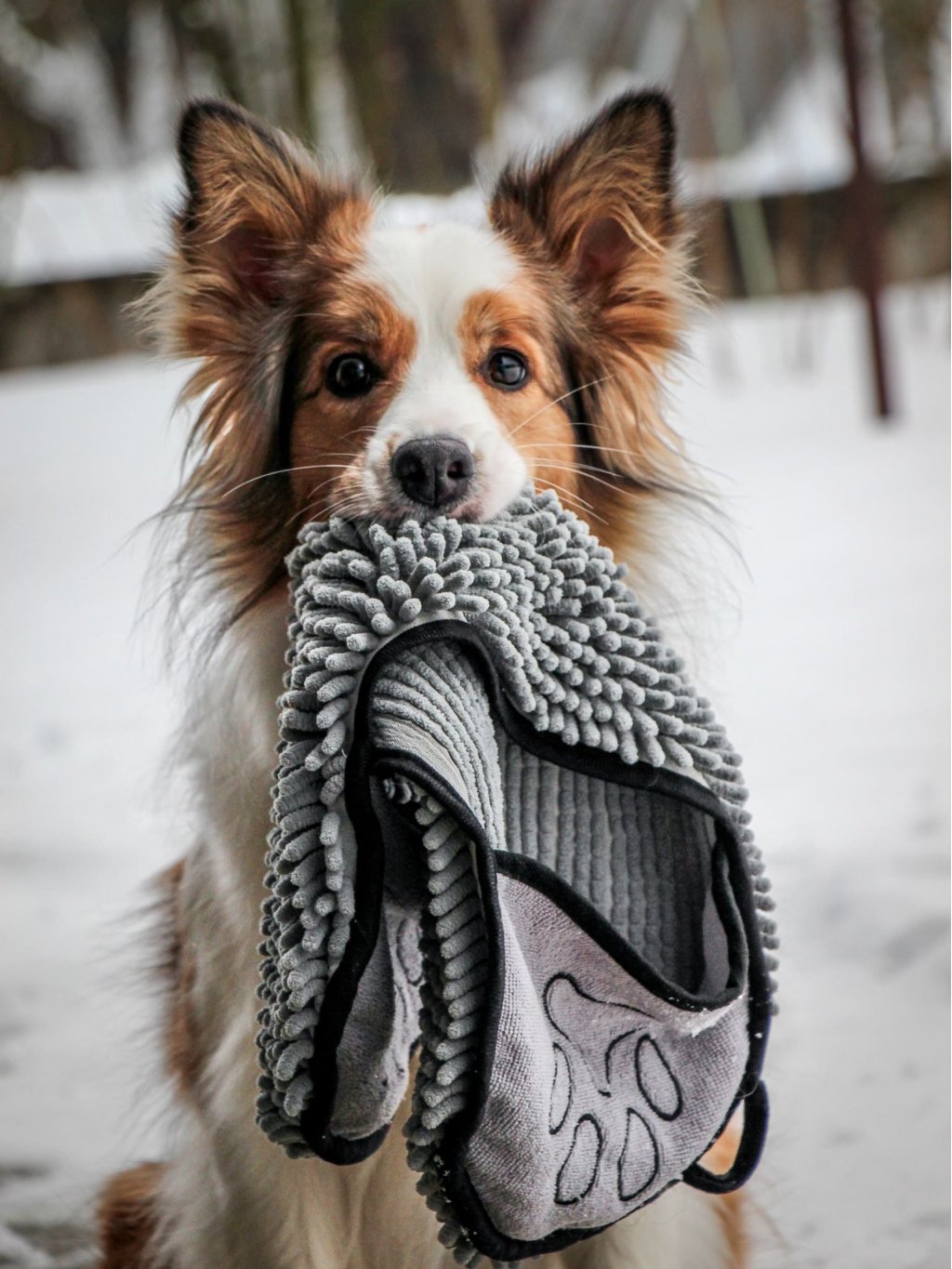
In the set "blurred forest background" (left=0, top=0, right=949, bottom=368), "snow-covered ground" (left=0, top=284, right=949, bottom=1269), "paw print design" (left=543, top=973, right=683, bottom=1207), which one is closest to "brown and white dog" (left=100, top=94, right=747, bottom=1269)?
"snow-covered ground" (left=0, top=284, right=949, bottom=1269)

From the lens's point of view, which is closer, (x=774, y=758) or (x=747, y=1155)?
(x=747, y=1155)

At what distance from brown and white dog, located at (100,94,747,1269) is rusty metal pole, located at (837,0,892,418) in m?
1.91

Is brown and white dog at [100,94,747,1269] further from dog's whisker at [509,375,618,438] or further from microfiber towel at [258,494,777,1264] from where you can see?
microfiber towel at [258,494,777,1264]

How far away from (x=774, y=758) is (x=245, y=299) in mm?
1297

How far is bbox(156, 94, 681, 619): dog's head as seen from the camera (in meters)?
1.05

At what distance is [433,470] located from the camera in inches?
36.5

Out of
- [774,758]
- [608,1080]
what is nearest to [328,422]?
[608,1080]

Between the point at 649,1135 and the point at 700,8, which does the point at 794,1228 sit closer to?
the point at 649,1135

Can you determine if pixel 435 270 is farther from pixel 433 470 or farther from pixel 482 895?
pixel 482 895

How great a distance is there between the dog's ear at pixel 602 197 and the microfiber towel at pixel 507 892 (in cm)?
36

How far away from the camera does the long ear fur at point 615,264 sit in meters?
1.13

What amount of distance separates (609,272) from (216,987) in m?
0.70

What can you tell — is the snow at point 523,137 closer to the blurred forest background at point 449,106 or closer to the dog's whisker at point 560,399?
the blurred forest background at point 449,106

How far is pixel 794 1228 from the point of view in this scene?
4.33ft
